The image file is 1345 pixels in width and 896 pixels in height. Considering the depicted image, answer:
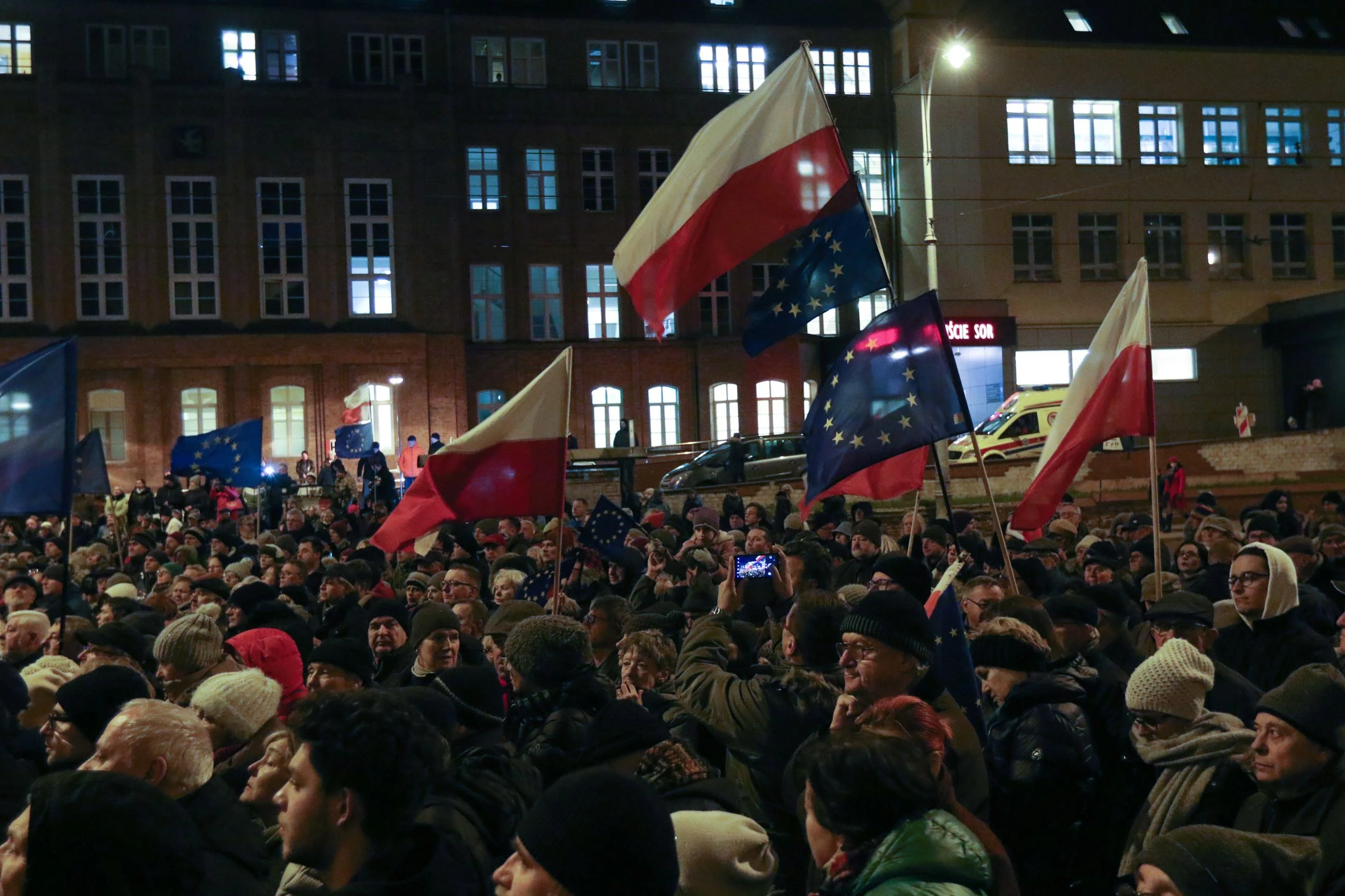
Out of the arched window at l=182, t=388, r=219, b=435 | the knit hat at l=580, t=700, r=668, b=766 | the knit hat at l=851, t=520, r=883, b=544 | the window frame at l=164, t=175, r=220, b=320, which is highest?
the window frame at l=164, t=175, r=220, b=320

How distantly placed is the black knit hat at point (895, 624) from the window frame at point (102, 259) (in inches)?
1497

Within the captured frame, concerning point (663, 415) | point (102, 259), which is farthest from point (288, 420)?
point (663, 415)

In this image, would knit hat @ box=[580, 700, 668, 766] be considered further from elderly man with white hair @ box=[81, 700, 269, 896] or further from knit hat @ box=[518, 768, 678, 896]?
knit hat @ box=[518, 768, 678, 896]

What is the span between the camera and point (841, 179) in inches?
343

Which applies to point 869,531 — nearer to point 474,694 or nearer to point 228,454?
point 474,694

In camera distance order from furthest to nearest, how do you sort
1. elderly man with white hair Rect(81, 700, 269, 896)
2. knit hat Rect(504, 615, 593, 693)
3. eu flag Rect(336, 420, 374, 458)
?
eu flag Rect(336, 420, 374, 458) < knit hat Rect(504, 615, 593, 693) < elderly man with white hair Rect(81, 700, 269, 896)

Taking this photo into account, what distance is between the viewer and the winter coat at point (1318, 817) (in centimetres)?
358

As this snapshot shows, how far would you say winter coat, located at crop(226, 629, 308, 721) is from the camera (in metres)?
6.39

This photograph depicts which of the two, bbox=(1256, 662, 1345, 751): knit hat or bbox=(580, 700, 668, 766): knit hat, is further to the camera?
bbox=(580, 700, 668, 766): knit hat

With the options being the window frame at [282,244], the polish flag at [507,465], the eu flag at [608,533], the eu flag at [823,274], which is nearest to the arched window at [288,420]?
the window frame at [282,244]

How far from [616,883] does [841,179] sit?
6.67 meters

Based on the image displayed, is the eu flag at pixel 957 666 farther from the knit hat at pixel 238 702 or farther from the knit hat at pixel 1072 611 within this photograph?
the knit hat at pixel 238 702

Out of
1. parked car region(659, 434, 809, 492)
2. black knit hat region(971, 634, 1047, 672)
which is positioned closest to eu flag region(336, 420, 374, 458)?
parked car region(659, 434, 809, 492)

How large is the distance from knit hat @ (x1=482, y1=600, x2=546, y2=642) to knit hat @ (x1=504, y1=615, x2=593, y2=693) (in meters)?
1.76
